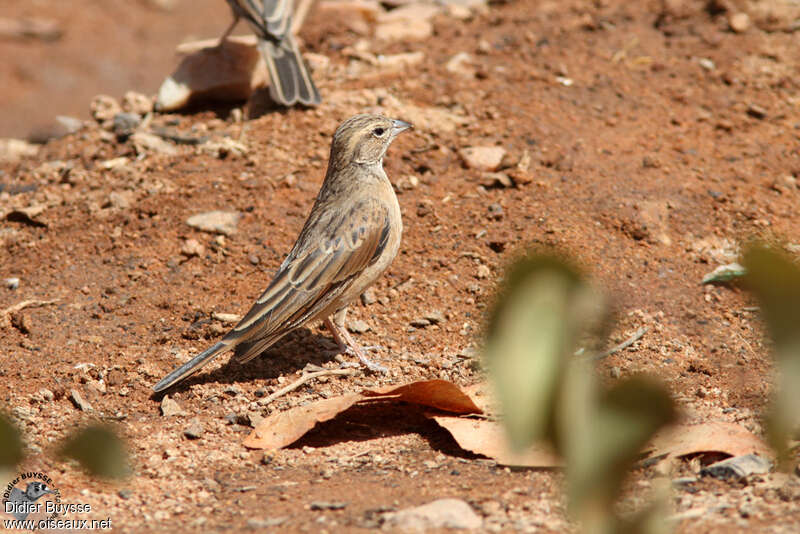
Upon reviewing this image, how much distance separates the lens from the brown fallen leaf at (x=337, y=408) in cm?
399

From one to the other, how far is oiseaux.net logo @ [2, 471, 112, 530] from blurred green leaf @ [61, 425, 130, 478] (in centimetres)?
228

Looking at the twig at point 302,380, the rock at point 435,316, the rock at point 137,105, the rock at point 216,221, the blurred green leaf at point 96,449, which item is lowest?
the twig at point 302,380

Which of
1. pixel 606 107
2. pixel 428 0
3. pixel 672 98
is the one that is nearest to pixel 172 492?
pixel 606 107

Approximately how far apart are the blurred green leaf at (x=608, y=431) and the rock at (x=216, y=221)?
5165mm

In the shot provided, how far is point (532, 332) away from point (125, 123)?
7141mm

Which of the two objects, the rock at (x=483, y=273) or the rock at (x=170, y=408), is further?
the rock at (x=483, y=273)

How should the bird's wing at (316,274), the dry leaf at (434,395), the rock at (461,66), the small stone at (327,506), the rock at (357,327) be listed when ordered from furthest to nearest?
the rock at (461,66)
the rock at (357,327)
the bird's wing at (316,274)
the dry leaf at (434,395)
the small stone at (327,506)

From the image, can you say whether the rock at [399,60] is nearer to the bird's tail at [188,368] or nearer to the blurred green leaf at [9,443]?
the bird's tail at [188,368]

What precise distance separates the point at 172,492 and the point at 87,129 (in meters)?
4.95

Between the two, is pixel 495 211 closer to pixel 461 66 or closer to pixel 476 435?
pixel 461 66

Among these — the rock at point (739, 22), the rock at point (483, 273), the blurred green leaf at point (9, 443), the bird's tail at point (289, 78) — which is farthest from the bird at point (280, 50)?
the blurred green leaf at point (9, 443)

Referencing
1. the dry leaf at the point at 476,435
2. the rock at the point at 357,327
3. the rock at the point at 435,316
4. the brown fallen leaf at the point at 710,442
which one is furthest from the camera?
the rock at the point at 357,327

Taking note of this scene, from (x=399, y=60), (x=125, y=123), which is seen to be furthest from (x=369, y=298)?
(x=125, y=123)

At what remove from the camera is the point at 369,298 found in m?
5.54
